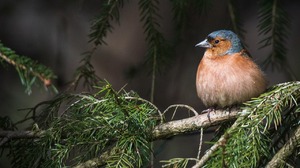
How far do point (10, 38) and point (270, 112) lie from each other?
3.77 m

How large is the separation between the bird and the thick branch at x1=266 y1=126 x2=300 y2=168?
35.3 inches

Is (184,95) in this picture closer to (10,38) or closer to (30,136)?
(10,38)

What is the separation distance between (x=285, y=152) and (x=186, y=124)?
0.66 m

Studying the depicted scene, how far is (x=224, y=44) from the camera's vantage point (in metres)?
4.21

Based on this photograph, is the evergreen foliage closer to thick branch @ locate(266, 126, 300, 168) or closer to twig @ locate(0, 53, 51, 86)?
twig @ locate(0, 53, 51, 86)

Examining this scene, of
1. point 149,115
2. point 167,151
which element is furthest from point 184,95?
→ point 149,115

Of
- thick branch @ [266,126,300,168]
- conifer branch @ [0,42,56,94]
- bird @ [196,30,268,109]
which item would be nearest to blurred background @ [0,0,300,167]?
bird @ [196,30,268,109]

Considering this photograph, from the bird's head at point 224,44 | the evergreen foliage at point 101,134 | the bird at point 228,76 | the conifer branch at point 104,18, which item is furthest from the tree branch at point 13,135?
the bird's head at point 224,44

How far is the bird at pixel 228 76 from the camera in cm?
376

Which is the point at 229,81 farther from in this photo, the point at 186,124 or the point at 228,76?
the point at 186,124

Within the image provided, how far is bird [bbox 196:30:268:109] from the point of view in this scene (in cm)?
376

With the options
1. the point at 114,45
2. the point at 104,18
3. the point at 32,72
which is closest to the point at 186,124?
the point at 32,72

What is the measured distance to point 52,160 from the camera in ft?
9.54

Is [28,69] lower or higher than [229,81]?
higher
